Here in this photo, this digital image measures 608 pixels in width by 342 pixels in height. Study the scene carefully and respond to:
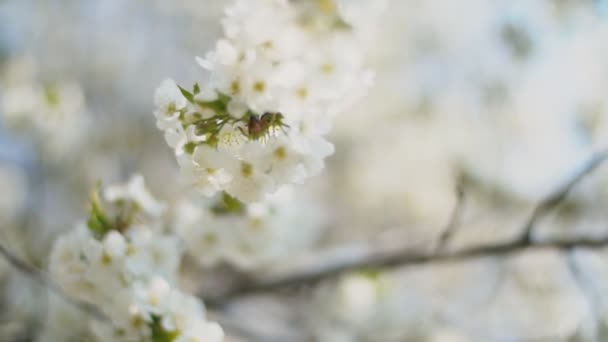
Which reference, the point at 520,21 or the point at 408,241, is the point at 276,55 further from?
the point at 520,21

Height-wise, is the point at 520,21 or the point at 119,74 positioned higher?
the point at 119,74

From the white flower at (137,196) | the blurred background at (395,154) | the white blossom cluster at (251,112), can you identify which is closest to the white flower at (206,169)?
the white blossom cluster at (251,112)

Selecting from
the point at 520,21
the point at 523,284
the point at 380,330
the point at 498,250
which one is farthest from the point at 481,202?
the point at 498,250

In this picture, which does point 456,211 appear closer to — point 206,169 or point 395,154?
point 206,169

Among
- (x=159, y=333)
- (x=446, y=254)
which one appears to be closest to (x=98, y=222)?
(x=159, y=333)

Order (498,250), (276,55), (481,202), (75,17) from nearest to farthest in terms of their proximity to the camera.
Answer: (276,55)
(498,250)
(481,202)
(75,17)

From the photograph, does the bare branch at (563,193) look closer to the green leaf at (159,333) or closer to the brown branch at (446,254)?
the brown branch at (446,254)
